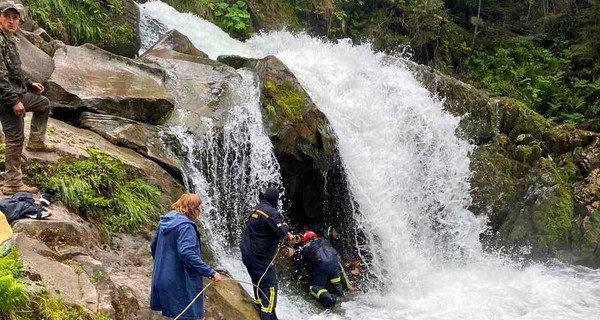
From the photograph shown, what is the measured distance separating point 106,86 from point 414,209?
703 centimetres

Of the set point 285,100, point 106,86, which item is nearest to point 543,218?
point 285,100

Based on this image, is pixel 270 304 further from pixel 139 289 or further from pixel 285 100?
pixel 285 100

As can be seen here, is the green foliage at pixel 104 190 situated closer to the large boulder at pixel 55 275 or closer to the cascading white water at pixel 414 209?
the large boulder at pixel 55 275

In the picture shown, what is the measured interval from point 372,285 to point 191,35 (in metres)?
8.73

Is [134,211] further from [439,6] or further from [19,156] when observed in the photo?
[439,6]

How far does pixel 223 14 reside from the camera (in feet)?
55.7

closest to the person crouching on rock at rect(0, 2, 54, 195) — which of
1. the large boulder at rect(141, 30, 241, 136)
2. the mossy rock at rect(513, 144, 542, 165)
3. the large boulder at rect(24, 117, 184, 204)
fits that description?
the large boulder at rect(24, 117, 184, 204)

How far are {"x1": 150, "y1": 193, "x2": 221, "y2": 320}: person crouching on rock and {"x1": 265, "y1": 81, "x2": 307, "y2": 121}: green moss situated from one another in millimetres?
5201

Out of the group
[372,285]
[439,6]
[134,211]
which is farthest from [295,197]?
[439,6]

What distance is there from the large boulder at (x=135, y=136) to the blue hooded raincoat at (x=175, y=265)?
3176 mm

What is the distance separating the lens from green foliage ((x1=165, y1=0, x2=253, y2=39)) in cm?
1639

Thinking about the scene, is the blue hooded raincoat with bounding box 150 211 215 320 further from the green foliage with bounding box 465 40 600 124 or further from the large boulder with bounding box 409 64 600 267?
the green foliage with bounding box 465 40 600 124

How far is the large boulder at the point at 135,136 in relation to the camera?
793cm

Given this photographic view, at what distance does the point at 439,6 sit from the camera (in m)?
20.4
